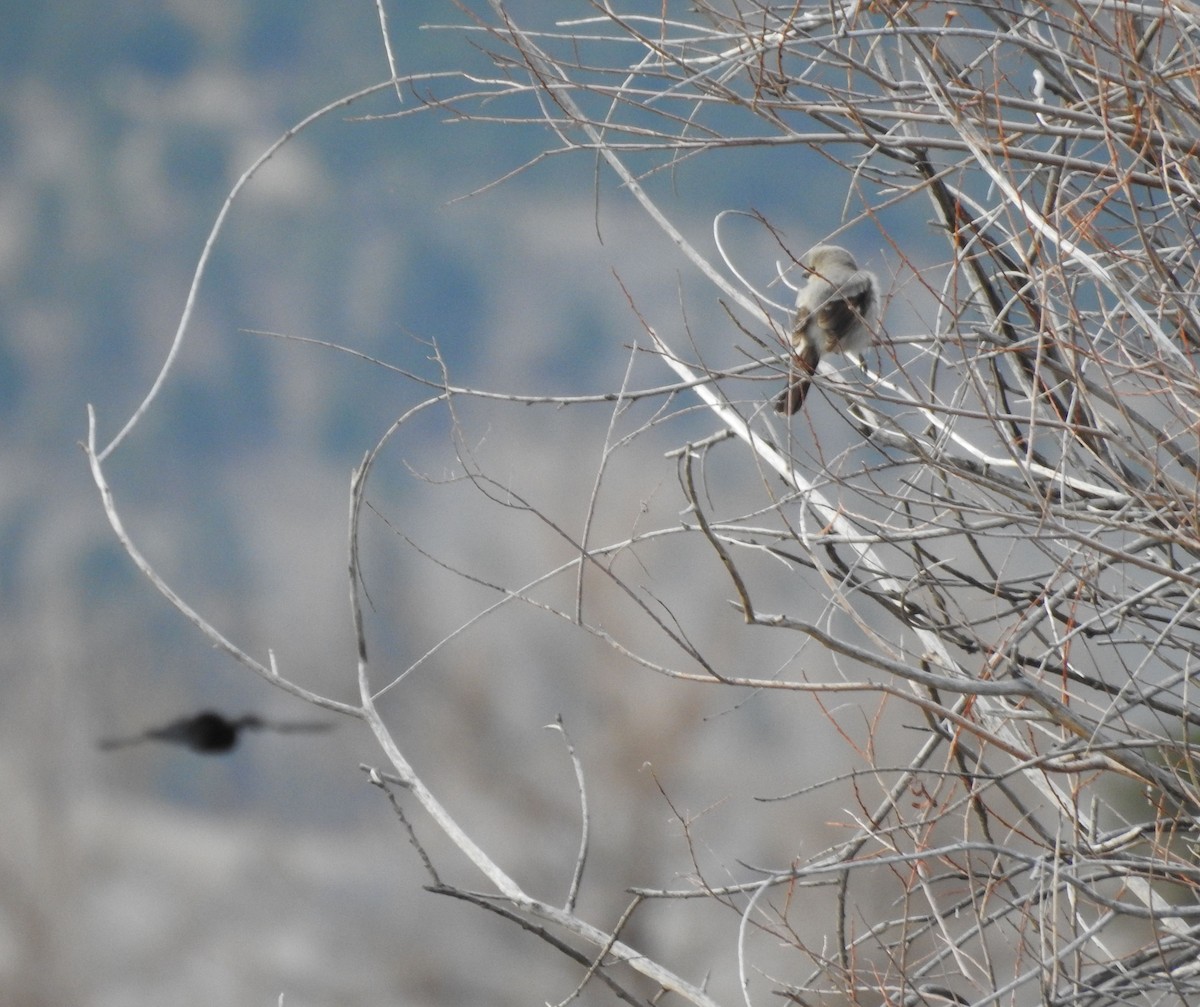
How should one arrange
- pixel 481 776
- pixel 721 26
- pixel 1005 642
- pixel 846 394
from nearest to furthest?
1. pixel 1005 642
2. pixel 846 394
3. pixel 721 26
4. pixel 481 776

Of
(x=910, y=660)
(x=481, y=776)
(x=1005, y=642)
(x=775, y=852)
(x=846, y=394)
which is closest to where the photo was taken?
(x=1005, y=642)

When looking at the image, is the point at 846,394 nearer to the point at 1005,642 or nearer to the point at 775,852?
the point at 1005,642

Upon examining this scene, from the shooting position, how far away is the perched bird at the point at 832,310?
8.82 ft

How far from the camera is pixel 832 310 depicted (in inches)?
110

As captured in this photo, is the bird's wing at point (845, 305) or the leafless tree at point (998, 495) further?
the bird's wing at point (845, 305)

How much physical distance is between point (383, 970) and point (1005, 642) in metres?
6.85

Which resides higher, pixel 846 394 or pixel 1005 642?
pixel 846 394

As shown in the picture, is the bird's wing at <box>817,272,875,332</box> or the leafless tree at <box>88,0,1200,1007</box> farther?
the bird's wing at <box>817,272,875,332</box>

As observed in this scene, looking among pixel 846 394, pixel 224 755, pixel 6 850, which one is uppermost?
pixel 846 394

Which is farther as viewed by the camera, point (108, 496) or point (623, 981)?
point (623, 981)

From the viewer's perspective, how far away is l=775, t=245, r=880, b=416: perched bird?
269 cm

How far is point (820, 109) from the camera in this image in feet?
6.18

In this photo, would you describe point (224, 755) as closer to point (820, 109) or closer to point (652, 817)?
point (652, 817)

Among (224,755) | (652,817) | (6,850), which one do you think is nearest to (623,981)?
(652,817)
